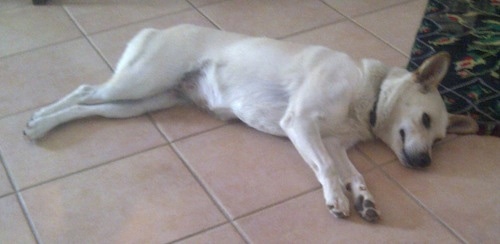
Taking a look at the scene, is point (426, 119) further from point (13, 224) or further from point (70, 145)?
point (13, 224)

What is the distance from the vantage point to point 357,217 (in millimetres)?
2088

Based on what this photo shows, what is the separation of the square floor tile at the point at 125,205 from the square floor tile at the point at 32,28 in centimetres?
115

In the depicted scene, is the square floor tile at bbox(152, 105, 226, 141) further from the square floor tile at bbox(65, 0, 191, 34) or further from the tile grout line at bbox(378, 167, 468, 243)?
the square floor tile at bbox(65, 0, 191, 34)

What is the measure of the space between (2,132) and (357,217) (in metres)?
1.45

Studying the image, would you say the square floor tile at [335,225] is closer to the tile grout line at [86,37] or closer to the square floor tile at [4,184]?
the square floor tile at [4,184]

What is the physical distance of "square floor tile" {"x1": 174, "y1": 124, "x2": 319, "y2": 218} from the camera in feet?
7.13

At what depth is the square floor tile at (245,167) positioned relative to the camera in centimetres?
217

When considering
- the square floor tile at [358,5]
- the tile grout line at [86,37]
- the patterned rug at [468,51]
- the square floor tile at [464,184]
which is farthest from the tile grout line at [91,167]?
the square floor tile at [358,5]

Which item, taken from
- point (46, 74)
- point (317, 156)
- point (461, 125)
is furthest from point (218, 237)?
point (46, 74)

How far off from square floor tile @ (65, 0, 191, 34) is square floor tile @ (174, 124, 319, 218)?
116cm

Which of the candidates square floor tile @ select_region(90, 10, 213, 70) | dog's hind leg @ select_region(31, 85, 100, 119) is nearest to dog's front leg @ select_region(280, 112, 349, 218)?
dog's hind leg @ select_region(31, 85, 100, 119)

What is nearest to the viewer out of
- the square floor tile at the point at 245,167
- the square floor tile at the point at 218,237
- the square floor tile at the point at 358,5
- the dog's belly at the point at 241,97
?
the square floor tile at the point at 218,237

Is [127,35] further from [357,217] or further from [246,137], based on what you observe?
[357,217]

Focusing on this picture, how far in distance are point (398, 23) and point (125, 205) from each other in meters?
1.86
